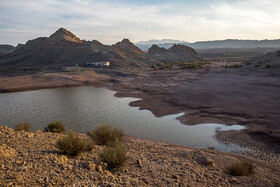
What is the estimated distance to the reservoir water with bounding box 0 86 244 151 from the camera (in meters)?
11.8

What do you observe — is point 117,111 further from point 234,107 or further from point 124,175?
point 124,175

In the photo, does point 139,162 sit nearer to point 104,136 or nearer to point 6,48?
point 104,136

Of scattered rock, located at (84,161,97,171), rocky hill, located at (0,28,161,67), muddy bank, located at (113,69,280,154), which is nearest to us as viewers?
scattered rock, located at (84,161,97,171)

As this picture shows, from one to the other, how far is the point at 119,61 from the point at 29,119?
43857 millimetres

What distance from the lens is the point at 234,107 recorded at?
1747cm

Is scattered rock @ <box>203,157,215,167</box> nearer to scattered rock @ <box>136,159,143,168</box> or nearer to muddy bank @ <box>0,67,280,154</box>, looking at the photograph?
scattered rock @ <box>136,159,143,168</box>

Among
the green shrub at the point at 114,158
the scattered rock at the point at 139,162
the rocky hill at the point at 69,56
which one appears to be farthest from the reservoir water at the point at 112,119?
the rocky hill at the point at 69,56

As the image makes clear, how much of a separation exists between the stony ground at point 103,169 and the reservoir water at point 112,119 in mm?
3470

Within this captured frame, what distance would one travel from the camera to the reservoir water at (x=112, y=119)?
38.8 ft

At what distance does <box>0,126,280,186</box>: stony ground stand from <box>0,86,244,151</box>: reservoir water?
3.47 m

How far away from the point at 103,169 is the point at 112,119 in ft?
31.0

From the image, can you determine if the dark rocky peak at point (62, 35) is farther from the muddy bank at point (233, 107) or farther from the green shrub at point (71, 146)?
the green shrub at point (71, 146)

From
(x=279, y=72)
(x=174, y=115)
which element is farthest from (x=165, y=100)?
(x=279, y=72)

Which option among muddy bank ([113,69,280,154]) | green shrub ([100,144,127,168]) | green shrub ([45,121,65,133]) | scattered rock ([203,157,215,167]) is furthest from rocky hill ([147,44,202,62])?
green shrub ([100,144,127,168])
